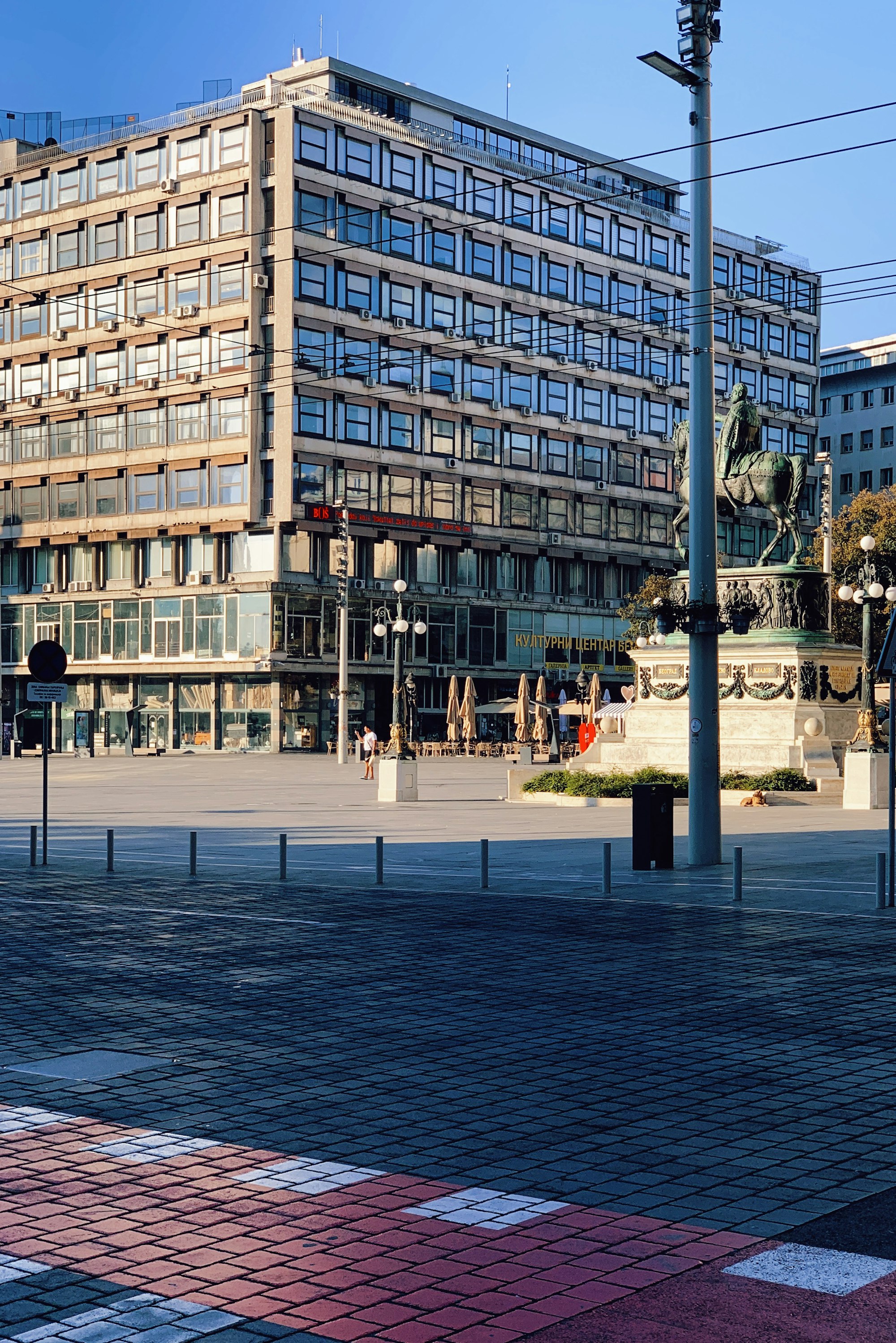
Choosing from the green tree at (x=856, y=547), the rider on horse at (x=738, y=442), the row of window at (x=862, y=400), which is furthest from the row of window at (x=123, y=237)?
the row of window at (x=862, y=400)

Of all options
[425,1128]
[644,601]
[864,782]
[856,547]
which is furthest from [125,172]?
[425,1128]

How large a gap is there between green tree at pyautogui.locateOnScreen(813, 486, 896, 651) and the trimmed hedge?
24.6 metres

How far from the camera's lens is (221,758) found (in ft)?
238

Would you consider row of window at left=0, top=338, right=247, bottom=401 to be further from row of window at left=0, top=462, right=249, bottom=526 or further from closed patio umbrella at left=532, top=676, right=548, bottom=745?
closed patio umbrella at left=532, top=676, right=548, bottom=745

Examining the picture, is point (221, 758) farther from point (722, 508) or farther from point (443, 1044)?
point (443, 1044)

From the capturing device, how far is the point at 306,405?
77625 mm

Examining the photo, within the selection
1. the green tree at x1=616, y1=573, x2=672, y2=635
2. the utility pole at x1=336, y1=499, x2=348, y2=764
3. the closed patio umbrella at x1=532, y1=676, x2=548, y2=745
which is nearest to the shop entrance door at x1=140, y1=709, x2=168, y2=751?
the utility pole at x1=336, y1=499, x2=348, y2=764

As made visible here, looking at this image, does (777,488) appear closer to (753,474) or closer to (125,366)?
(753,474)

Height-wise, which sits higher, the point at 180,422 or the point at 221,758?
the point at 180,422

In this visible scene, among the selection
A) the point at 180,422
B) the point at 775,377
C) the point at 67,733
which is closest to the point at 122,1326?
the point at 180,422

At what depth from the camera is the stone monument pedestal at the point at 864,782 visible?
108 feet

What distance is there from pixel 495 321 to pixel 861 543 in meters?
47.4

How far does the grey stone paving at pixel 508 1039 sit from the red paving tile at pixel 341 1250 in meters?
0.43

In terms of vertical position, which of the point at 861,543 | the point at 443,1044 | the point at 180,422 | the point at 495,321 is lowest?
the point at 443,1044
